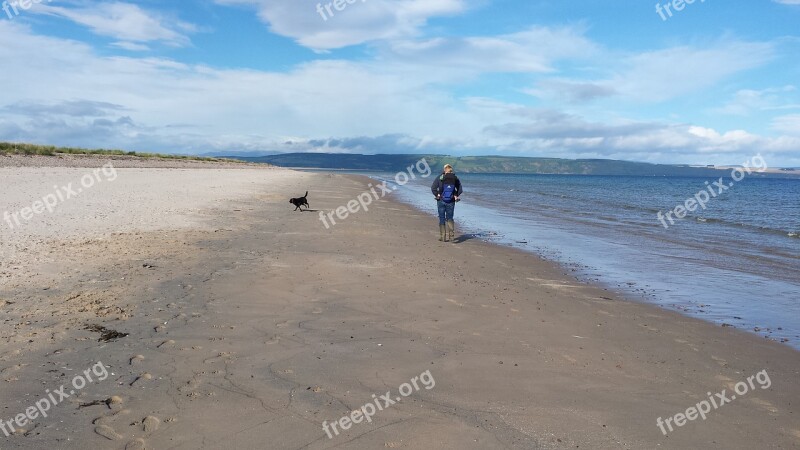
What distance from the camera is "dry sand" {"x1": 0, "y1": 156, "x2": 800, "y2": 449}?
4.67 m

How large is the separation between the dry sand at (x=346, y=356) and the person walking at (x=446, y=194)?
15.7 feet

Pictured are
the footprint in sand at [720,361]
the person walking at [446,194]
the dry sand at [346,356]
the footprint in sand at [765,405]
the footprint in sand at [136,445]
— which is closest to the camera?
the footprint in sand at [136,445]

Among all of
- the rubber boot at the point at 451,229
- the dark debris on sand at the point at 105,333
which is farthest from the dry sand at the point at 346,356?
the rubber boot at the point at 451,229

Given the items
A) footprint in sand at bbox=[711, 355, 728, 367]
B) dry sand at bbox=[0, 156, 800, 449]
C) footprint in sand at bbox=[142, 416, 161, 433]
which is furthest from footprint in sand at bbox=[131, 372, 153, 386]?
footprint in sand at bbox=[711, 355, 728, 367]

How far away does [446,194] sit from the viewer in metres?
16.9

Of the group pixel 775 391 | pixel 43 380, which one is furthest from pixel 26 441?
pixel 775 391

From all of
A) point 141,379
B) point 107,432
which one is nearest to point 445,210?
point 141,379

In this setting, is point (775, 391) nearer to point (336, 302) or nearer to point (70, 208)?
point (336, 302)

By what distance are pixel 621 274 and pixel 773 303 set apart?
326 centimetres

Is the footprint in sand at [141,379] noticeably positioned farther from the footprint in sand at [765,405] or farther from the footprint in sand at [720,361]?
the footprint in sand at [720,361]

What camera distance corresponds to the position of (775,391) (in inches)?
236

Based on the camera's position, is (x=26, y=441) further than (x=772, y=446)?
No

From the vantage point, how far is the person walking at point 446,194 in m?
16.9

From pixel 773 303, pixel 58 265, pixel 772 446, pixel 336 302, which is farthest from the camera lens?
pixel 773 303
